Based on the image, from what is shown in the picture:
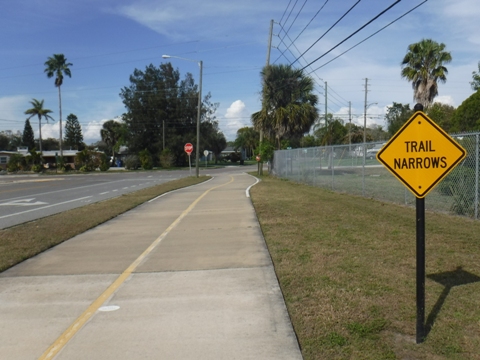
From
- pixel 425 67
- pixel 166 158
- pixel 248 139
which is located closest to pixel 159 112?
pixel 166 158

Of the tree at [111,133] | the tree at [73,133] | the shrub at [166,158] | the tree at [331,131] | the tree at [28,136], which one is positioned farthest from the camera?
the tree at [73,133]

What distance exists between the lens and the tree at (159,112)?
8188cm

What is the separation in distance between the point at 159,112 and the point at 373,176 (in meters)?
68.1

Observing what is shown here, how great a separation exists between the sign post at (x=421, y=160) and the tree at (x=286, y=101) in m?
31.3

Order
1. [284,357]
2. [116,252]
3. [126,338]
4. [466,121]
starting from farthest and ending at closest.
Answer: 1. [466,121]
2. [116,252]
3. [126,338]
4. [284,357]

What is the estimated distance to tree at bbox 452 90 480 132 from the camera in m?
18.5

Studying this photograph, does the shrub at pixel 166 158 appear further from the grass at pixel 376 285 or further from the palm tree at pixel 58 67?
the grass at pixel 376 285

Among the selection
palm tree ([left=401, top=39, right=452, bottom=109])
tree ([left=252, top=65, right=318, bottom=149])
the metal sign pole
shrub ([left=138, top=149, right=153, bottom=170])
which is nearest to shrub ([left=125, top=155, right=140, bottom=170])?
shrub ([left=138, top=149, right=153, bottom=170])

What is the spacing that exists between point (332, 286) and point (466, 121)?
599 inches

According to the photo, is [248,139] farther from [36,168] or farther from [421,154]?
[421,154]

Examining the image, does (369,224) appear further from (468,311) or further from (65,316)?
(65,316)

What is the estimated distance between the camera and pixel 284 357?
4.28 metres

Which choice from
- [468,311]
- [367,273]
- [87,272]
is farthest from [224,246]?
[468,311]

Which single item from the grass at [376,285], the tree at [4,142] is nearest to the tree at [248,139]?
the tree at [4,142]
